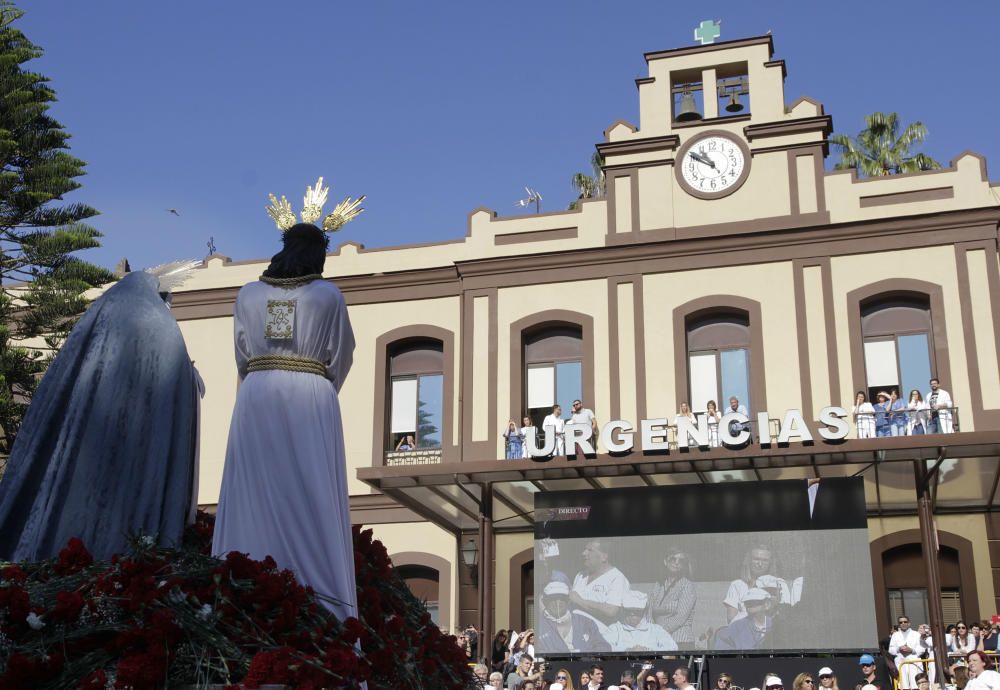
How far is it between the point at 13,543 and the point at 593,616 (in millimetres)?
15632

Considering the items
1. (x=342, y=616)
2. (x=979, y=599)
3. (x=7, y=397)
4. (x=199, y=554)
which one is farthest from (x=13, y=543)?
(x=979, y=599)

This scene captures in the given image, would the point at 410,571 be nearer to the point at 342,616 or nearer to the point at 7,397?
the point at 7,397

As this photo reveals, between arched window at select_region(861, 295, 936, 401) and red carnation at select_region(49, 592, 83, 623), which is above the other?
arched window at select_region(861, 295, 936, 401)

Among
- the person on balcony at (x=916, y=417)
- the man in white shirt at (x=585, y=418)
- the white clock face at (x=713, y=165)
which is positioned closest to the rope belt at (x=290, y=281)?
the man in white shirt at (x=585, y=418)

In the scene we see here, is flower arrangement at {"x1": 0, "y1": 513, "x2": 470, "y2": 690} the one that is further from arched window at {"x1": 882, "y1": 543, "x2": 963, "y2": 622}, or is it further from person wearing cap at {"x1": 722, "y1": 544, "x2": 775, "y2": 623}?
arched window at {"x1": 882, "y1": 543, "x2": 963, "y2": 622}

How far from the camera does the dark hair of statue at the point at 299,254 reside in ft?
15.9

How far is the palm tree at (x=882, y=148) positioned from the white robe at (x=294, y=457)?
31519mm

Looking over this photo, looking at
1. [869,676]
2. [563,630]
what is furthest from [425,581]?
[869,676]

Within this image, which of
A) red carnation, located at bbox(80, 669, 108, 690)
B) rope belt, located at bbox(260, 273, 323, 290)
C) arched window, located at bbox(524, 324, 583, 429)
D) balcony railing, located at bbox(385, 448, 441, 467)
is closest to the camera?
red carnation, located at bbox(80, 669, 108, 690)

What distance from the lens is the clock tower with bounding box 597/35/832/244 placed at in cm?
2206

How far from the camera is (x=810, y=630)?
1791 centimetres

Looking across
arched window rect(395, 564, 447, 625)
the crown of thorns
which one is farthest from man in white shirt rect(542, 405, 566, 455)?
the crown of thorns

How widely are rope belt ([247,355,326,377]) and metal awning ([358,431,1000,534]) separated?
46.6ft

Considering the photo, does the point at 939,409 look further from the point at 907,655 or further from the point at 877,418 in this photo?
the point at 907,655
